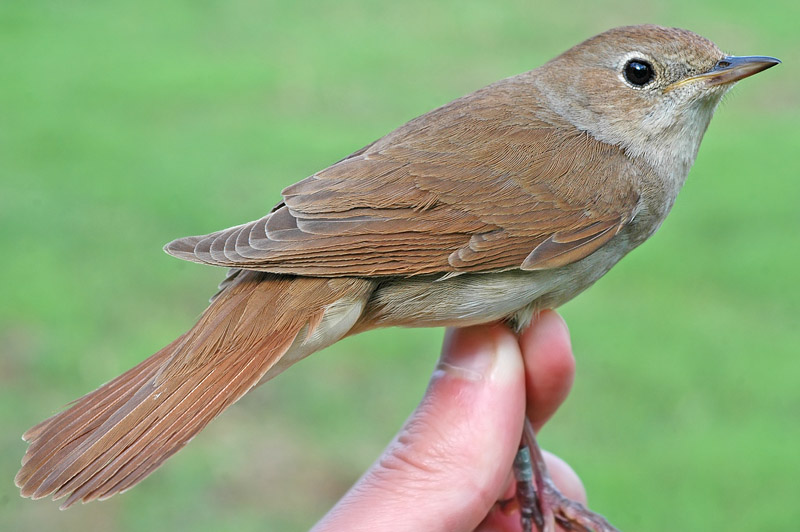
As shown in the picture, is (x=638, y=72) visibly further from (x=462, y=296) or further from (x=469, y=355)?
(x=469, y=355)

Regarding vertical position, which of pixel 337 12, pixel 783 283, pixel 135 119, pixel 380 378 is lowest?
pixel 380 378

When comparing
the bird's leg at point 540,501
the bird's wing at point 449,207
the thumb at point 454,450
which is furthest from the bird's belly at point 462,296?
the bird's leg at point 540,501

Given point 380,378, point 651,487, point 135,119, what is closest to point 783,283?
point 651,487

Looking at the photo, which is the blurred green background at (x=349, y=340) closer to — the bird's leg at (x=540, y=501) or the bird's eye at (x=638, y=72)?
the bird's eye at (x=638, y=72)

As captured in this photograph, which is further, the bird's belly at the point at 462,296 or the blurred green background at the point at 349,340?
the blurred green background at the point at 349,340

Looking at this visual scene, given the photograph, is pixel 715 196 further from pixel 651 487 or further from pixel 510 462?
pixel 510 462

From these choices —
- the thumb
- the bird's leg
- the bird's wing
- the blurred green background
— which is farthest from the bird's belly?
the blurred green background
